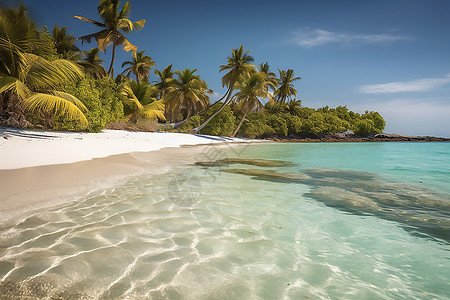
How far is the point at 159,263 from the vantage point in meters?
1.95

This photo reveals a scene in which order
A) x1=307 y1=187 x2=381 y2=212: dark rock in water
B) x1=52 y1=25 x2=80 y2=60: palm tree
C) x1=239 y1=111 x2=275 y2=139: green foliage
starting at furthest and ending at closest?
1. x1=239 y1=111 x2=275 y2=139: green foliage
2. x1=52 y1=25 x2=80 y2=60: palm tree
3. x1=307 y1=187 x2=381 y2=212: dark rock in water

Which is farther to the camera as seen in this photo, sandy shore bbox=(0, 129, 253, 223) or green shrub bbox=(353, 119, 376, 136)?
green shrub bbox=(353, 119, 376, 136)

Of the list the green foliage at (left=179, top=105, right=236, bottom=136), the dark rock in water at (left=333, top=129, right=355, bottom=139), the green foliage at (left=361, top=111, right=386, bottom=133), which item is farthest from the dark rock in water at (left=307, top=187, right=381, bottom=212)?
the green foliage at (left=361, top=111, right=386, bottom=133)

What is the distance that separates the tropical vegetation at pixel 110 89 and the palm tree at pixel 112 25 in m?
0.08

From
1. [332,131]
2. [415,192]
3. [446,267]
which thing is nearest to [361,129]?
[332,131]

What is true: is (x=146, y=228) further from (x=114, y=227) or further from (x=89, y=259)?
(x=89, y=259)

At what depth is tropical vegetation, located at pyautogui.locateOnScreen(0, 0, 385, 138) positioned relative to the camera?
9352 millimetres

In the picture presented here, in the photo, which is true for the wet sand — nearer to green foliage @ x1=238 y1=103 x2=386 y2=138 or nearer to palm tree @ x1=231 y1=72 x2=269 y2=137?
palm tree @ x1=231 y1=72 x2=269 y2=137

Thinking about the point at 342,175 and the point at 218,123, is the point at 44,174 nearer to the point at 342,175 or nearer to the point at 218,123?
the point at 342,175

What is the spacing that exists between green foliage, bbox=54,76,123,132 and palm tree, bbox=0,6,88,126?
6.68ft

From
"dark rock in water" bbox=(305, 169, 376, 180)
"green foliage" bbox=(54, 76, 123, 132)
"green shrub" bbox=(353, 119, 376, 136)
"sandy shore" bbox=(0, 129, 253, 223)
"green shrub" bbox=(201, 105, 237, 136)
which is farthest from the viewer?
"green shrub" bbox=(353, 119, 376, 136)

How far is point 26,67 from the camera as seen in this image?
929 cm

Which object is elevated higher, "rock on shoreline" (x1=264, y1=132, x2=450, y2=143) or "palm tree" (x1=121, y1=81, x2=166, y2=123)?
"palm tree" (x1=121, y1=81, x2=166, y2=123)

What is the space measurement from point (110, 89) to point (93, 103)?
3592 millimetres
